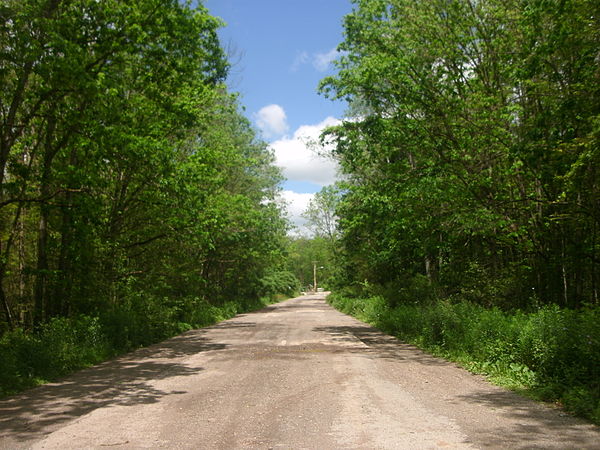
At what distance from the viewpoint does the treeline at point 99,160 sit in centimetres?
1057

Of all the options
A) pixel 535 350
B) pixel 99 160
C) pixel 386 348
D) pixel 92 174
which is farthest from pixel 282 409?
pixel 99 160

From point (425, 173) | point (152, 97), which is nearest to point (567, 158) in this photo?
point (425, 173)

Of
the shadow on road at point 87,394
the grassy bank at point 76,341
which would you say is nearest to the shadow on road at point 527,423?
the shadow on road at point 87,394

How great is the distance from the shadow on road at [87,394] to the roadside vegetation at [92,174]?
73cm

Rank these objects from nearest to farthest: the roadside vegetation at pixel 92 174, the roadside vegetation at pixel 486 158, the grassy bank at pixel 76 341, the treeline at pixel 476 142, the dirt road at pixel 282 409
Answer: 1. the dirt road at pixel 282 409
2. the grassy bank at pixel 76 341
3. the roadside vegetation at pixel 486 158
4. the roadside vegetation at pixel 92 174
5. the treeline at pixel 476 142

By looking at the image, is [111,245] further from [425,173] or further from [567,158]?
[567,158]

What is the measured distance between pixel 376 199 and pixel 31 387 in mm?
11111

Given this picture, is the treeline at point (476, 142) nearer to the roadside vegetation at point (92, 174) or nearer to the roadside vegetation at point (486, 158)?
the roadside vegetation at point (486, 158)

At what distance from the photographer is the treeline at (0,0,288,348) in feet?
34.7

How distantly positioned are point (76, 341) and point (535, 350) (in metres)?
10.5

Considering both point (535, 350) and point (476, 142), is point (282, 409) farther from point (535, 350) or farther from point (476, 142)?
point (476, 142)

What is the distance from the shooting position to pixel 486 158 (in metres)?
14.4

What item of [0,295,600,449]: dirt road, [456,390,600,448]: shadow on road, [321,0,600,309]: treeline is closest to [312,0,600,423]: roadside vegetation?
[321,0,600,309]: treeline

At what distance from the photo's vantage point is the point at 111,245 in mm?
15766
